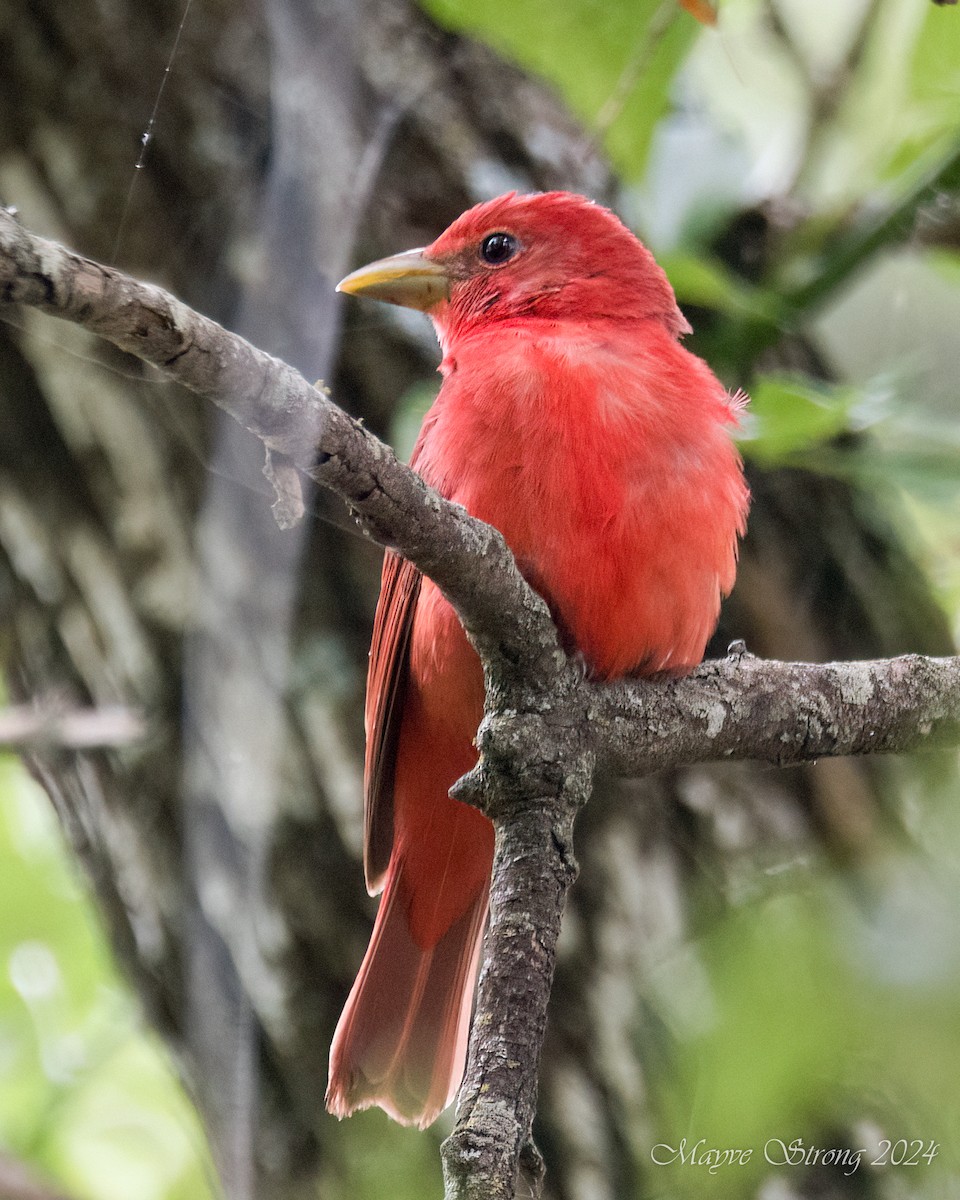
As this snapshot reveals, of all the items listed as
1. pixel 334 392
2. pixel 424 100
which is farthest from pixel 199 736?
pixel 424 100

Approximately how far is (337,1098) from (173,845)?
2.68ft

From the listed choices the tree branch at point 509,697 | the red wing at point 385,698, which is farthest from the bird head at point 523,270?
the tree branch at point 509,697

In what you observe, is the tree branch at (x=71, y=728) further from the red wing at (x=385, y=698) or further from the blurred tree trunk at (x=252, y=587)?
the red wing at (x=385, y=698)

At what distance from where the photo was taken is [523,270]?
3195mm

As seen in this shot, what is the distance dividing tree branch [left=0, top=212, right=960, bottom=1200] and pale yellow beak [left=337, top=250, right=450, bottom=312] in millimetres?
1149

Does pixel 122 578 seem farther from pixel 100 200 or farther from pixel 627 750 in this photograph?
pixel 627 750

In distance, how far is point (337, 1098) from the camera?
2.88m

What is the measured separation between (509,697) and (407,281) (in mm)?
1326

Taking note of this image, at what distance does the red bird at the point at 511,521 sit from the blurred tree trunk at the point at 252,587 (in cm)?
28

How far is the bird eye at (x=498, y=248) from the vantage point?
3.24m

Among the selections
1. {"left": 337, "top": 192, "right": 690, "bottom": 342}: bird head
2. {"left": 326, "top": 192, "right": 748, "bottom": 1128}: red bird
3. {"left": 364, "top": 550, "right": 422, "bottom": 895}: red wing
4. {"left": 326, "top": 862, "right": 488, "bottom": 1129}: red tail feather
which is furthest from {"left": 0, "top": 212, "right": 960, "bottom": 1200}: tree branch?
{"left": 337, "top": 192, "right": 690, "bottom": 342}: bird head

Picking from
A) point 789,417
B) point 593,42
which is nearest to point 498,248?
point 593,42

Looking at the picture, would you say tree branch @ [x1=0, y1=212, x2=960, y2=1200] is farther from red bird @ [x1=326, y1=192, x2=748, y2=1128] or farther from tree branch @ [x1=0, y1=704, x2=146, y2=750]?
tree branch @ [x1=0, y1=704, x2=146, y2=750]

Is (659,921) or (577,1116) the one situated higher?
(659,921)
